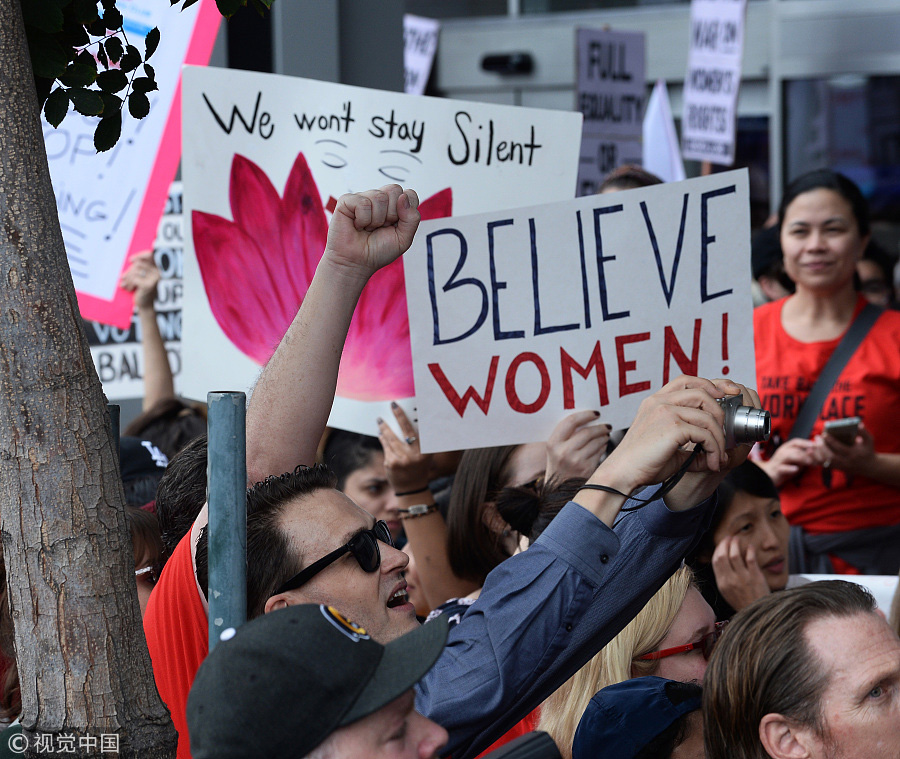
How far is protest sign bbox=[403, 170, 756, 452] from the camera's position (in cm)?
257

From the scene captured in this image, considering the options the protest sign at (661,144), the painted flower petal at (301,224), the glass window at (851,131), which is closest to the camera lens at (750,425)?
the painted flower petal at (301,224)

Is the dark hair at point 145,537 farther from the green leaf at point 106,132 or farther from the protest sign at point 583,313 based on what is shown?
the green leaf at point 106,132

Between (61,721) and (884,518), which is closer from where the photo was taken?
(61,721)

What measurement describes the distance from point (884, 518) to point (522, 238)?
2.01 m

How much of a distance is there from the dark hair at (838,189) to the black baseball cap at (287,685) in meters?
3.37

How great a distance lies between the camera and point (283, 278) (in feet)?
10.3

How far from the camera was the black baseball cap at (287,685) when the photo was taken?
117 cm

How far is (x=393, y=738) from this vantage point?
125 centimetres

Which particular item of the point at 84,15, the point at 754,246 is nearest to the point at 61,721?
the point at 84,15

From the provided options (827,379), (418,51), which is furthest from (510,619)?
(418,51)

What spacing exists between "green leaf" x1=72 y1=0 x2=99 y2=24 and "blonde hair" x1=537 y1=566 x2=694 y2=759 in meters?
1.39

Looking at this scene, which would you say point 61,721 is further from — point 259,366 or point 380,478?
point 380,478

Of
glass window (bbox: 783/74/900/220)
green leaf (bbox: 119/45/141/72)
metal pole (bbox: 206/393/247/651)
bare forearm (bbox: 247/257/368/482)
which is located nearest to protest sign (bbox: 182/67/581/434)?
bare forearm (bbox: 247/257/368/482)

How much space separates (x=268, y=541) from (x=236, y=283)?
1.60 m
